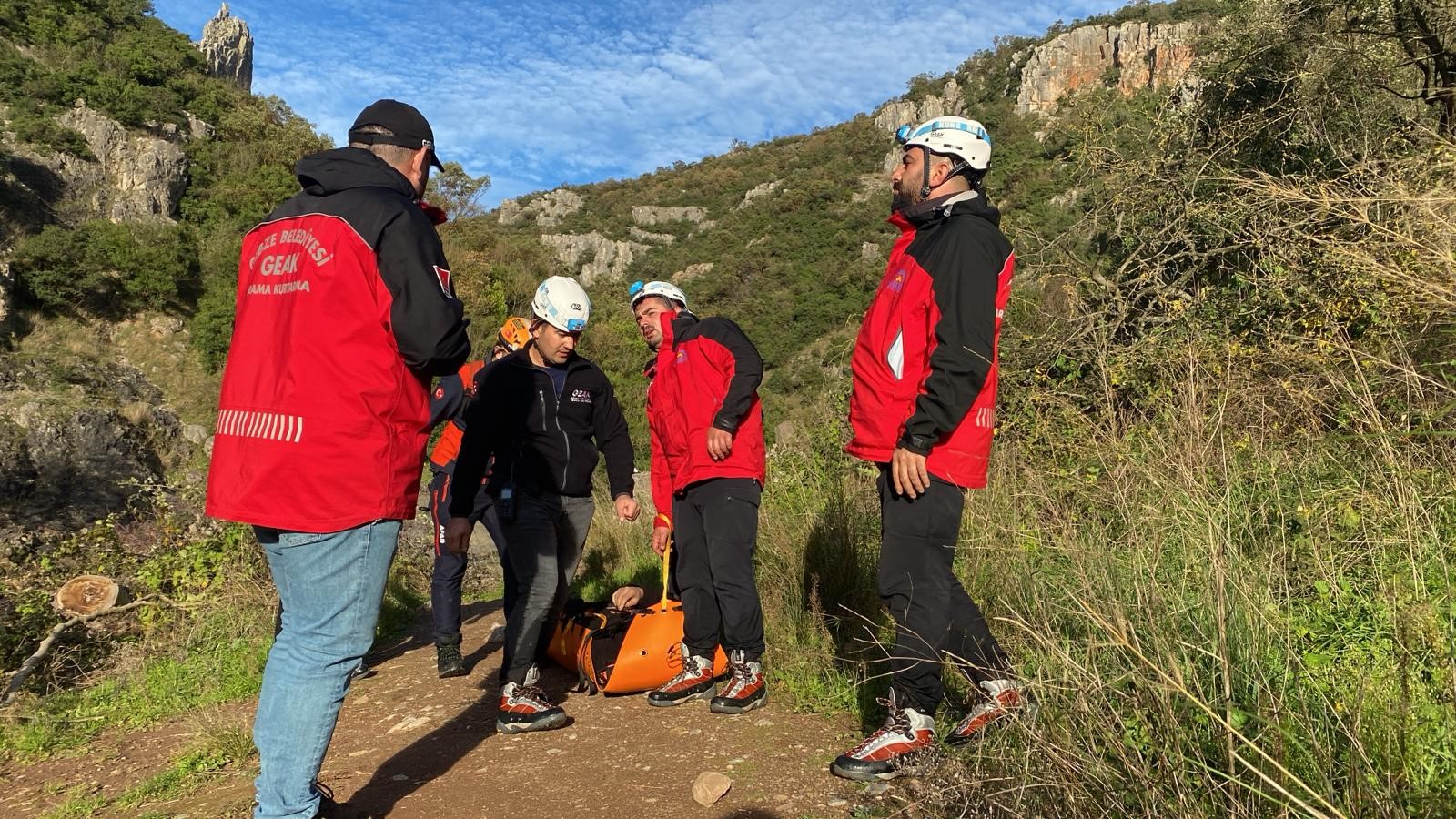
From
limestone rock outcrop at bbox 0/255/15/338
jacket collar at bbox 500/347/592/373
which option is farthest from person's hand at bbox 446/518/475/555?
limestone rock outcrop at bbox 0/255/15/338

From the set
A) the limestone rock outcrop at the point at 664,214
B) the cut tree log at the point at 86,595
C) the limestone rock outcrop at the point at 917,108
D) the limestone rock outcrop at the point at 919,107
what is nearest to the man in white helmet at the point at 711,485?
the cut tree log at the point at 86,595

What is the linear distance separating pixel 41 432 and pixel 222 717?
14.7 m

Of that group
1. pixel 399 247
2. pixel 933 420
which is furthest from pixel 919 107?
pixel 399 247

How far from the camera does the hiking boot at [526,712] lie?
12.7 feet

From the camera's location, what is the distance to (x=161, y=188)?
25.0 metres

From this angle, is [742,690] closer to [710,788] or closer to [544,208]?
[710,788]

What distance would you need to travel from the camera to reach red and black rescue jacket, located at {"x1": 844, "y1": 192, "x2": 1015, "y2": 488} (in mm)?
2781

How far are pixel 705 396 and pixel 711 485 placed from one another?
455 mm

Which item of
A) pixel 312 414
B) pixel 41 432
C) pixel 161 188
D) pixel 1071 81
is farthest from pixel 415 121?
pixel 1071 81

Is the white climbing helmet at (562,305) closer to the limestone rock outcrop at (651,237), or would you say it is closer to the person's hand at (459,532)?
the person's hand at (459,532)

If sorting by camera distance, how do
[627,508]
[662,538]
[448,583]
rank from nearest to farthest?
[627,508], [662,538], [448,583]

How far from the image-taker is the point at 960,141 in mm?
3031

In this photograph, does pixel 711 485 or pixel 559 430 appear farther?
pixel 559 430

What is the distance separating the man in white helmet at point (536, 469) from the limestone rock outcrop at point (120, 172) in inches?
1011
